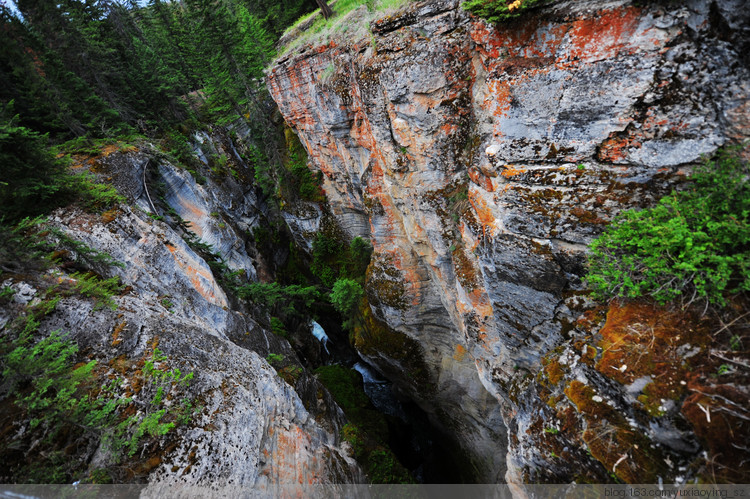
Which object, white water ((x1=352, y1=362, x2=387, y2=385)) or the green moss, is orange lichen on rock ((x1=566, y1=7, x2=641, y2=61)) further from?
white water ((x1=352, y1=362, x2=387, y2=385))

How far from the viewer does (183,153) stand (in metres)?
18.4

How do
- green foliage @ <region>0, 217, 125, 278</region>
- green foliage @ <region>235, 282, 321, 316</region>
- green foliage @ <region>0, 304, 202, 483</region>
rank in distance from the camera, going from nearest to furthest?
green foliage @ <region>0, 304, 202, 483</region>
green foliage @ <region>0, 217, 125, 278</region>
green foliage @ <region>235, 282, 321, 316</region>

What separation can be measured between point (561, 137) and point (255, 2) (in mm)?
27778

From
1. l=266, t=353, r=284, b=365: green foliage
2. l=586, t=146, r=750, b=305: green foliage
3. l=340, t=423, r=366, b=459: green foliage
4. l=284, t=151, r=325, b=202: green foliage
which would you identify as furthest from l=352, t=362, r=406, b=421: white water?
l=586, t=146, r=750, b=305: green foliage

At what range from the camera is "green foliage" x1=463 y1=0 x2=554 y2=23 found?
17.1ft

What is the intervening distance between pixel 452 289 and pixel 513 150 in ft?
20.3

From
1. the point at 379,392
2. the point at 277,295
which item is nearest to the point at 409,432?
the point at 379,392

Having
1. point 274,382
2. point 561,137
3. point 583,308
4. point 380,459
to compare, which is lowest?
point 380,459

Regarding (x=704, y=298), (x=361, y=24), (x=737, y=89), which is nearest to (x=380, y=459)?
(x=704, y=298)

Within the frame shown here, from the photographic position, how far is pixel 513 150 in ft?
20.5

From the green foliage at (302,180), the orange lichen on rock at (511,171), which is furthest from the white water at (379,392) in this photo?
the orange lichen on rock at (511,171)

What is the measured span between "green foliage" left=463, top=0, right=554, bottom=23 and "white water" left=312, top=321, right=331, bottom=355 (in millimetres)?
21140

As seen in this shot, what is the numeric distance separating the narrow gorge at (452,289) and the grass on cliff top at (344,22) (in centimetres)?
17

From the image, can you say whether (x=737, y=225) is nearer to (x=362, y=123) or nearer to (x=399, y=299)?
(x=399, y=299)
